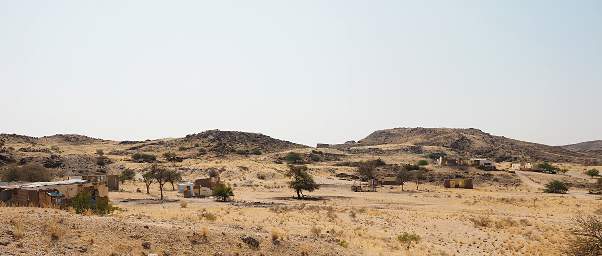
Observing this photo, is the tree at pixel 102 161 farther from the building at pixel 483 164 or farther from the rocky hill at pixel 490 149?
the rocky hill at pixel 490 149

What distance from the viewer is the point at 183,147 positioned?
134 meters

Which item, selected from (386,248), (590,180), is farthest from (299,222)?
(590,180)

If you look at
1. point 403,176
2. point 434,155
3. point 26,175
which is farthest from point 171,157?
point 434,155

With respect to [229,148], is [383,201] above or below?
below

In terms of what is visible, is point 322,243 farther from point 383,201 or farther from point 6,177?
point 6,177

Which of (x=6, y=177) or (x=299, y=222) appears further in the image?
(x=6, y=177)

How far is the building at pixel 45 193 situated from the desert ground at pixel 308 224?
355 centimetres

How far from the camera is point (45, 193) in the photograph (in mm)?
35156

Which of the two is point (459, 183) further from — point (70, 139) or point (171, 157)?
point (70, 139)

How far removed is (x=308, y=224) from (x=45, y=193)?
61.7 ft

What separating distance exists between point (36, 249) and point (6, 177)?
49619 mm

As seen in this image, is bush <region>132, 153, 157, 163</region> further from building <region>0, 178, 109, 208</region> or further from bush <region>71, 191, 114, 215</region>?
bush <region>71, 191, 114, 215</region>

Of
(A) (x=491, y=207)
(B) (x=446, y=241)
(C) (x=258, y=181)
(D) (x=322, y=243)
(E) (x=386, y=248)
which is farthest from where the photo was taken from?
(C) (x=258, y=181)

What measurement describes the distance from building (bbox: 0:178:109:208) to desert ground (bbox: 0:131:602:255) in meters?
3.55
